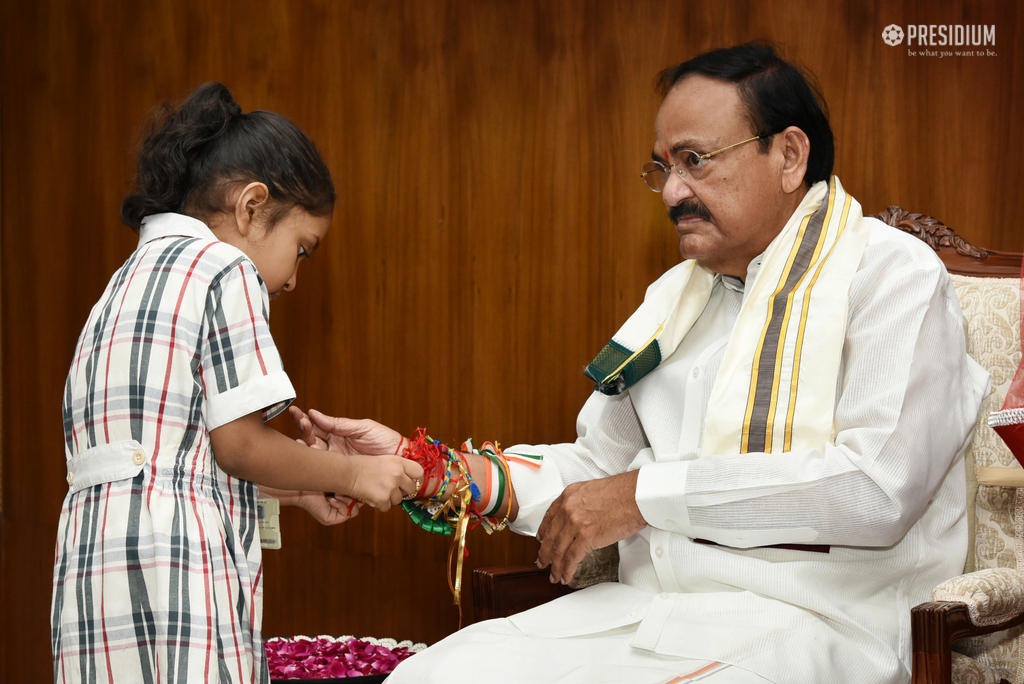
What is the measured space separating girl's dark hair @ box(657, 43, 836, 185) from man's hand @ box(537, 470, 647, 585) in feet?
2.57

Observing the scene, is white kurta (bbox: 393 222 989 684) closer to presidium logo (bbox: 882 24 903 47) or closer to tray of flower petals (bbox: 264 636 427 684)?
tray of flower petals (bbox: 264 636 427 684)

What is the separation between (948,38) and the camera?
2498 millimetres

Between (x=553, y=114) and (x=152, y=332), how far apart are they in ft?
5.42

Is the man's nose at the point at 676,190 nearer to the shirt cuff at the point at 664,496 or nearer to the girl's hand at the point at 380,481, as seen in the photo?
the shirt cuff at the point at 664,496

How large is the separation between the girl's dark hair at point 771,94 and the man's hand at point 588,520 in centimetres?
78

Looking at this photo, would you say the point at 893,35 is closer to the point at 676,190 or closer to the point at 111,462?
the point at 676,190

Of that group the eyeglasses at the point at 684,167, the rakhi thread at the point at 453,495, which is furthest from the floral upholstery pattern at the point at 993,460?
the rakhi thread at the point at 453,495

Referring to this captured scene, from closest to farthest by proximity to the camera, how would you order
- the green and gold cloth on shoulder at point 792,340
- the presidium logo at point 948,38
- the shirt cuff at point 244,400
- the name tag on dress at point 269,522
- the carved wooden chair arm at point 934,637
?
the carved wooden chair arm at point 934,637
the shirt cuff at point 244,400
the green and gold cloth on shoulder at point 792,340
the name tag on dress at point 269,522
the presidium logo at point 948,38

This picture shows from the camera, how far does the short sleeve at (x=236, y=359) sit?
154cm

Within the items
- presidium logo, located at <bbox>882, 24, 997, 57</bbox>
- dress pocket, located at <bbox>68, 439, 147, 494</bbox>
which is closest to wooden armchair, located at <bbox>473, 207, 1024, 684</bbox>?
presidium logo, located at <bbox>882, 24, 997, 57</bbox>

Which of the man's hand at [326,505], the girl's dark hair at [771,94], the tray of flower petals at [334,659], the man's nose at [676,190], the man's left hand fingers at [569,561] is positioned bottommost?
the tray of flower petals at [334,659]

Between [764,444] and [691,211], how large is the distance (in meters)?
0.56

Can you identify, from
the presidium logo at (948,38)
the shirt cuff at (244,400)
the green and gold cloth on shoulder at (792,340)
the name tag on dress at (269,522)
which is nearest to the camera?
the shirt cuff at (244,400)

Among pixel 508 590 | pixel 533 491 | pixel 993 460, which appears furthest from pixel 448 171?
pixel 993 460
